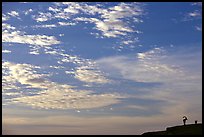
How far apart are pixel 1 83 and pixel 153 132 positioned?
35.0m

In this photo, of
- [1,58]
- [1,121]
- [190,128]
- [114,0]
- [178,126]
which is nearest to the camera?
[1,121]

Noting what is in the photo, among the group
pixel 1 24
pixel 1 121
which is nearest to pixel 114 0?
pixel 1 24

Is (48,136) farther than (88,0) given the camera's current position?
No

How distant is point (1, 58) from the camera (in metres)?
10.6

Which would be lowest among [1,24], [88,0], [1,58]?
[1,58]

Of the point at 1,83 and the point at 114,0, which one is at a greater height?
the point at 114,0

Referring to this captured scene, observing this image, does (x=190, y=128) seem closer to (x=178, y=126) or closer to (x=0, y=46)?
(x=178, y=126)

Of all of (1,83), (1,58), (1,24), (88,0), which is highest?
(88,0)

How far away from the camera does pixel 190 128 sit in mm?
41844

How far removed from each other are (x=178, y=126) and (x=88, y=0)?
36995 mm

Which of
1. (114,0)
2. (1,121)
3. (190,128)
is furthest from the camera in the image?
(190,128)

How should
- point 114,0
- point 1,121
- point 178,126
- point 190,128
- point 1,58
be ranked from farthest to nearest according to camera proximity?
point 178,126, point 190,128, point 114,0, point 1,58, point 1,121

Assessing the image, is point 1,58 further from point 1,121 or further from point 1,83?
point 1,121

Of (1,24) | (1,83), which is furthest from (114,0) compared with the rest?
(1,83)
